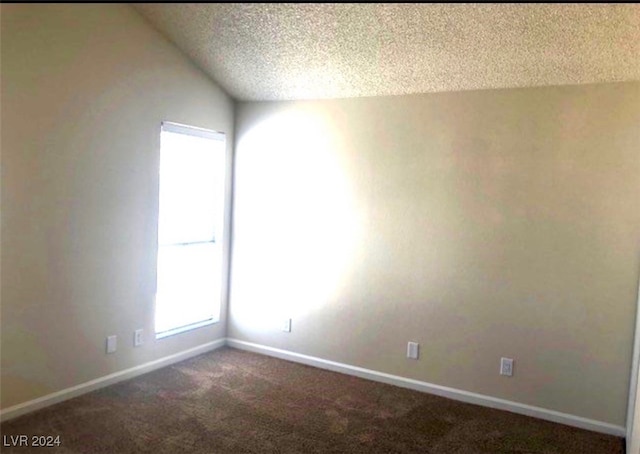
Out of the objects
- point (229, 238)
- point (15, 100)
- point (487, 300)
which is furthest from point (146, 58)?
point (487, 300)

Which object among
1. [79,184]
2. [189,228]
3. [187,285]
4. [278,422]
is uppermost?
[79,184]

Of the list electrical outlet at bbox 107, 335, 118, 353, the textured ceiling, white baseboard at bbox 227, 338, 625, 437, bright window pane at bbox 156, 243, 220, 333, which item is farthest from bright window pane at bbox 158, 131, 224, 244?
white baseboard at bbox 227, 338, 625, 437

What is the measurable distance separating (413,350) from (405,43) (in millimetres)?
2196

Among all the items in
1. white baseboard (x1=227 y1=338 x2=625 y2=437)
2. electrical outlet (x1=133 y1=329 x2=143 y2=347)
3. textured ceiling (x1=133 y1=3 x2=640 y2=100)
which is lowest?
white baseboard (x1=227 y1=338 x2=625 y2=437)

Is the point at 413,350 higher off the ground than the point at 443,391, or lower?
higher

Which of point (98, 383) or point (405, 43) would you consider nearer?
point (405, 43)

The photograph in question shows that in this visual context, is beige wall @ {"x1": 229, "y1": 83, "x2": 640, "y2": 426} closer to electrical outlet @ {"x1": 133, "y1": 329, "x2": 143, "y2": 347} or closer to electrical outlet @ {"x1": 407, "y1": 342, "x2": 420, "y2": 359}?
electrical outlet @ {"x1": 407, "y1": 342, "x2": 420, "y2": 359}

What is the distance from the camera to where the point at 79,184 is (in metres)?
3.36

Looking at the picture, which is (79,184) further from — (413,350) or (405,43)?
(413,350)

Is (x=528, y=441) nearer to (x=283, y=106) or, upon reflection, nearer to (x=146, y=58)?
(x=283, y=106)

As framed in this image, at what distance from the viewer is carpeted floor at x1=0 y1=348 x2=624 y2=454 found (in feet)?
9.69

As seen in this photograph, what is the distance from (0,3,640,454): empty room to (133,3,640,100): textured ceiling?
0.06ft

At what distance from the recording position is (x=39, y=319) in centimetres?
321

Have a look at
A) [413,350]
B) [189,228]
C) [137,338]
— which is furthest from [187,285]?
[413,350]
